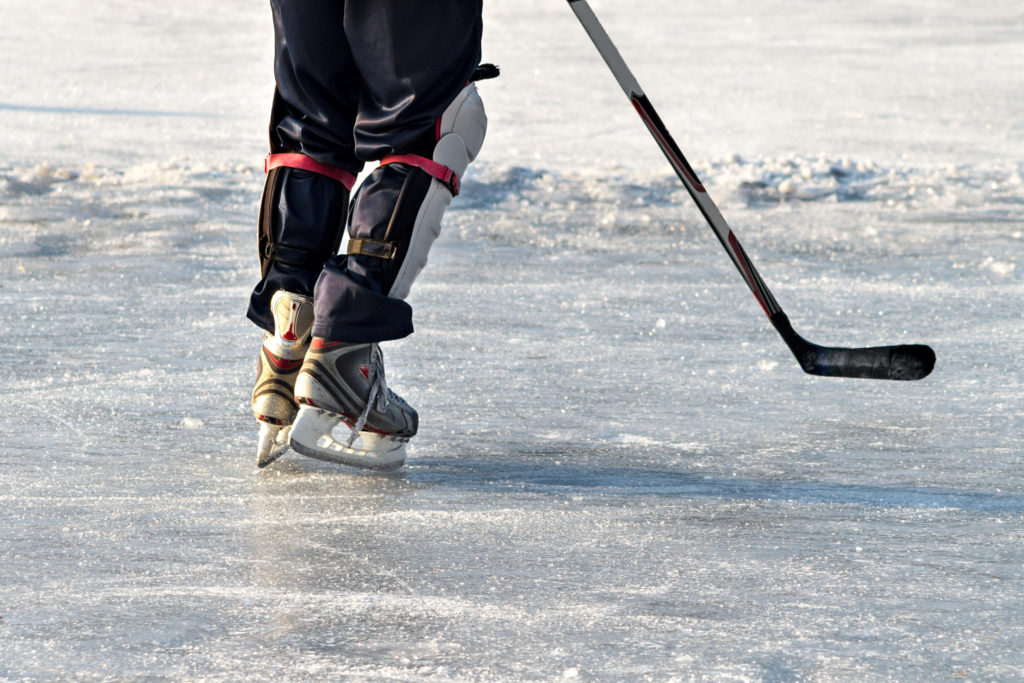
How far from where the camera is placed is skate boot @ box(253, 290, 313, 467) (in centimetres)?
281

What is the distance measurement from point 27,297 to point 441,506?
7.05ft

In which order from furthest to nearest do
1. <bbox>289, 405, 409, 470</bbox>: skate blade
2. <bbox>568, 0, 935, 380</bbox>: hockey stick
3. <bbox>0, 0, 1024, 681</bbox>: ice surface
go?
<bbox>568, 0, 935, 380</bbox>: hockey stick < <bbox>289, 405, 409, 470</bbox>: skate blade < <bbox>0, 0, 1024, 681</bbox>: ice surface

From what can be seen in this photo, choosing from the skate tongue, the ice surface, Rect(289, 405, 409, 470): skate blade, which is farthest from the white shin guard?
the ice surface

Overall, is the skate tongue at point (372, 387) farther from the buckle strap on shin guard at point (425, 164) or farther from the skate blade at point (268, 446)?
the buckle strap on shin guard at point (425, 164)

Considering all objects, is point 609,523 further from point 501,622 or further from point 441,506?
point 501,622

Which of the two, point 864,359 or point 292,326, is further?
point 864,359

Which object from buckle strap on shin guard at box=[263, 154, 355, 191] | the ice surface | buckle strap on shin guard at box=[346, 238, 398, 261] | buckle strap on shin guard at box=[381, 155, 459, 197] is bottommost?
the ice surface

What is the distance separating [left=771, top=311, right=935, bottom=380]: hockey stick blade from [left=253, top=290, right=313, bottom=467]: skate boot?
95 centimetres

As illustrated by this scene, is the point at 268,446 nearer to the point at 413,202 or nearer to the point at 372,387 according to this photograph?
the point at 372,387

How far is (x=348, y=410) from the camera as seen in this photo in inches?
109

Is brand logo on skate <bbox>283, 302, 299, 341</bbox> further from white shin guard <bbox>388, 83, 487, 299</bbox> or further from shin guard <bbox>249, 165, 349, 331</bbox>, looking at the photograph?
white shin guard <bbox>388, 83, 487, 299</bbox>

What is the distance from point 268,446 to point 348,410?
17 cm

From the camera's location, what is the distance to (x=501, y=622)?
204 centimetres

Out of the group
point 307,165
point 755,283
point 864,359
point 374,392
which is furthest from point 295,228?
point 864,359
